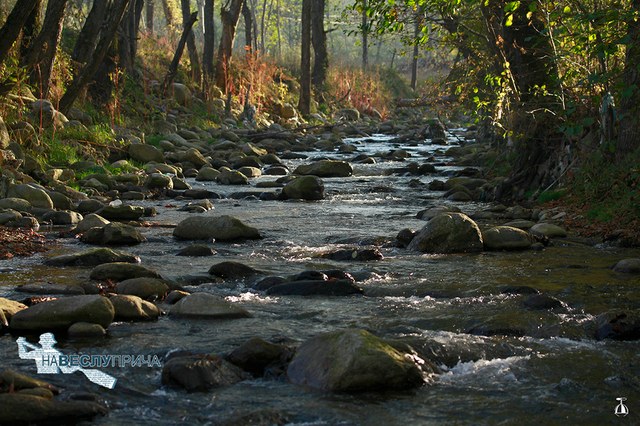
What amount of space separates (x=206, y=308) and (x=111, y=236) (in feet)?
9.28

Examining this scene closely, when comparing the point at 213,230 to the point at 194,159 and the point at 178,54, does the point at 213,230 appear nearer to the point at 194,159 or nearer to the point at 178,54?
the point at 194,159

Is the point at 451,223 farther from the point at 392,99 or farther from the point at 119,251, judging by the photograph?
the point at 392,99

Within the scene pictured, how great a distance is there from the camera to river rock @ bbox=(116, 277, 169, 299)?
18.0 ft

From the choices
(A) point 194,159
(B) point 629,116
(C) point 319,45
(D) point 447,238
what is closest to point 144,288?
(D) point 447,238

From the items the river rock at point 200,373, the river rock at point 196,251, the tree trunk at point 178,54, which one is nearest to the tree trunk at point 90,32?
the tree trunk at point 178,54

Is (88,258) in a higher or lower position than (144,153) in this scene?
lower

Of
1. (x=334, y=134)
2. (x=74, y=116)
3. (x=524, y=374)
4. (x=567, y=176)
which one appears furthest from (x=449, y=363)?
(x=334, y=134)

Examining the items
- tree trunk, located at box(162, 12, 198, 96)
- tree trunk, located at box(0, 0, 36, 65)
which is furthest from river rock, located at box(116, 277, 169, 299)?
tree trunk, located at box(162, 12, 198, 96)

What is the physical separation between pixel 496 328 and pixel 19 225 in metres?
5.12

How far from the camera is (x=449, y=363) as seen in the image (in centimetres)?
428

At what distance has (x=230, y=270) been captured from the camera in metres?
6.26

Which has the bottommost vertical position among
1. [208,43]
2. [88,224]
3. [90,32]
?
[88,224]

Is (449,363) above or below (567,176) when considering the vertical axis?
below

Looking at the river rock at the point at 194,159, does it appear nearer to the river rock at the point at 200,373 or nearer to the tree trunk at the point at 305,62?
the river rock at the point at 200,373
